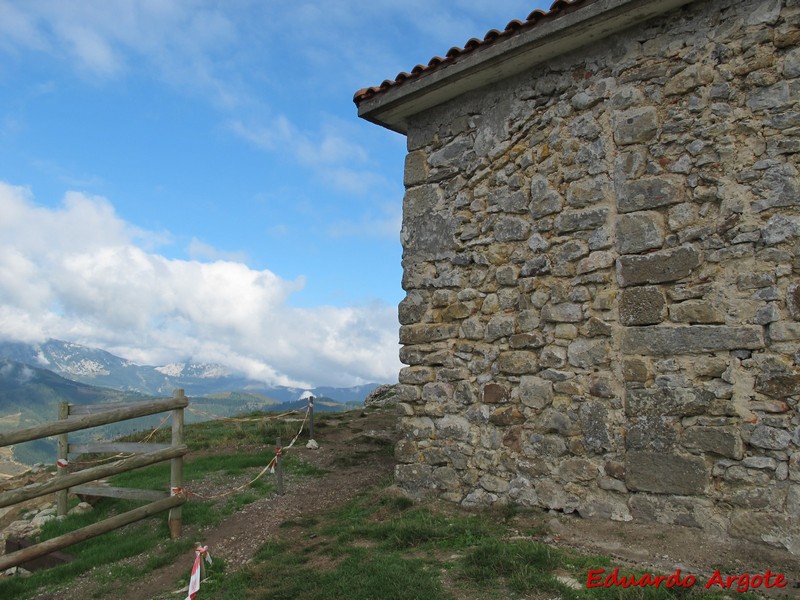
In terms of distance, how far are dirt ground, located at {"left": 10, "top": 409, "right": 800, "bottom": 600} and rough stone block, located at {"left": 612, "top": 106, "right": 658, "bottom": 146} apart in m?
3.47

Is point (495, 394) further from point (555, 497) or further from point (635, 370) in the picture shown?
point (635, 370)

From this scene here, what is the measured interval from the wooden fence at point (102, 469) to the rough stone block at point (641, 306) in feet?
17.5

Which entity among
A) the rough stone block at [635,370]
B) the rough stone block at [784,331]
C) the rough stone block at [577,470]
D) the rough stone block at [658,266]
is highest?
the rough stone block at [658,266]

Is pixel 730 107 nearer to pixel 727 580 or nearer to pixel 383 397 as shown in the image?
pixel 727 580

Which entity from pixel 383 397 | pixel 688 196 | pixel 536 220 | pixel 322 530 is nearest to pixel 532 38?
pixel 536 220

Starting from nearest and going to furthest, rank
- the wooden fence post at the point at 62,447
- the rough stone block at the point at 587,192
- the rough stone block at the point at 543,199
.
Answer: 1. the rough stone block at the point at 587,192
2. the rough stone block at the point at 543,199
3. the wooden fence post at the point at 62,447

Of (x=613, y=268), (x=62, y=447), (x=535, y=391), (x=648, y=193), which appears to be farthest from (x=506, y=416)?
(x=62, y=447)

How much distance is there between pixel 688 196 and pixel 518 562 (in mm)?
3405

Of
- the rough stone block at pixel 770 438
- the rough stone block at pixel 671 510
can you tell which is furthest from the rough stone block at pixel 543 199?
the rough stone block at pixel 671 510

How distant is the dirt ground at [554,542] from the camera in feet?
13.9

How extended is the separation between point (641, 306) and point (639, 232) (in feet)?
2.24

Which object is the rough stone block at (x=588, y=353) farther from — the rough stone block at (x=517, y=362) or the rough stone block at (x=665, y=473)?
the rough stone block at (x=665, y=473)

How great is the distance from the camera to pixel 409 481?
668 centimetres

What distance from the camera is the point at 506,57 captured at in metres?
5.93
